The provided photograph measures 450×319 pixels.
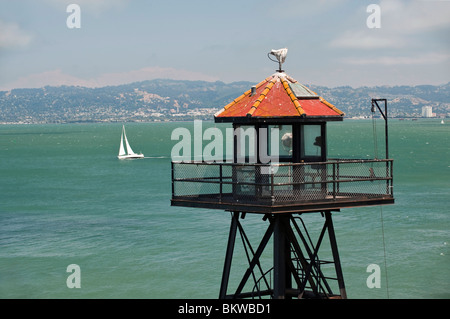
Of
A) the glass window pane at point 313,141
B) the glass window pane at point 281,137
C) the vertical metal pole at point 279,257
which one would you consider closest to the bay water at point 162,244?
the glass window pane at point 313,141

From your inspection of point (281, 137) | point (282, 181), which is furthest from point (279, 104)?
point (282, 181)

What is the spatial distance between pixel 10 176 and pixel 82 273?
83.9 metres

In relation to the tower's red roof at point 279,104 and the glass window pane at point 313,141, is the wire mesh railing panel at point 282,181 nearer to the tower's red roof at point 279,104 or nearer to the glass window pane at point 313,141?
the glass window pane at point 313,141

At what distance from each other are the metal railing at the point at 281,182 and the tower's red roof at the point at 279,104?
4.40 feet

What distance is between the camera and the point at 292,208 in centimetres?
2112

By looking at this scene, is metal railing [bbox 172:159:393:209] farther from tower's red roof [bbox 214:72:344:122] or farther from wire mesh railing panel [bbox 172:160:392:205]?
tower's red roof [bbox 214:72:344:122]

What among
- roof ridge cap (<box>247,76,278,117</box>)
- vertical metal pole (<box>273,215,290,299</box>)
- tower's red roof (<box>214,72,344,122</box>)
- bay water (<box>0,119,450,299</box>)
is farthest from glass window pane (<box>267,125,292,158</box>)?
bay water (<box>0,119,450,299</box>)

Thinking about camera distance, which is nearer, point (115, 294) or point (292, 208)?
point (292, 208)

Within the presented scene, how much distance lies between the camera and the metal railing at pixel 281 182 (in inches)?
856

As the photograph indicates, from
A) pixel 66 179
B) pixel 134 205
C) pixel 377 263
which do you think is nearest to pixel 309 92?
pixel 377 263

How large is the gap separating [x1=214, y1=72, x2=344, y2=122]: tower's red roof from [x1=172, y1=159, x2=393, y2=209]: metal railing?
4.40 feet

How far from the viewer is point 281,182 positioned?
21844 millimetres

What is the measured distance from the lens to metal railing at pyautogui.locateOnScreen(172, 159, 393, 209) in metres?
21.7
